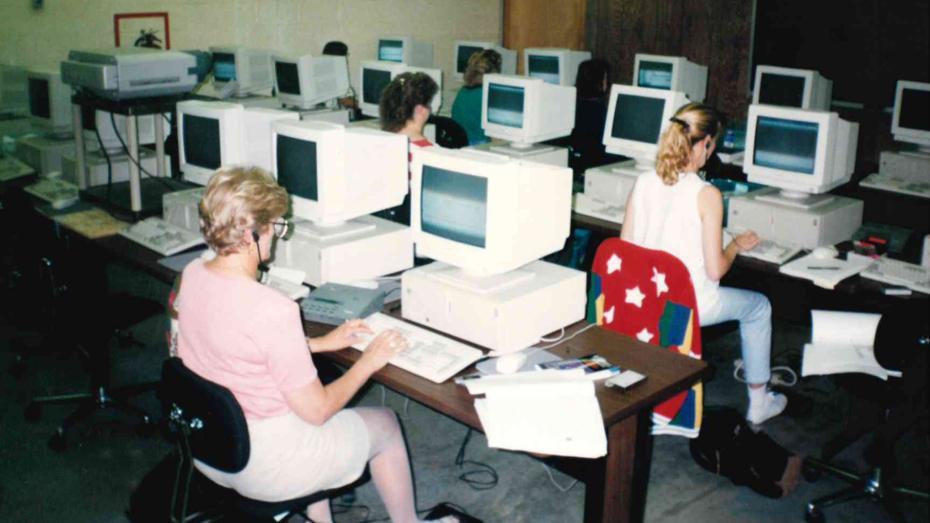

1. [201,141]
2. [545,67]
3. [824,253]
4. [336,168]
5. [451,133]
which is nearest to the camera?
[336,168]

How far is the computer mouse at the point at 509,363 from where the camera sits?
2.31m

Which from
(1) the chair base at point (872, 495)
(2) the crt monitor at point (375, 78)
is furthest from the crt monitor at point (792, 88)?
(1) the chair base at point (872, 495)

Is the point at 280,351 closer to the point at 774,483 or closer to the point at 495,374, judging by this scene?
the point at 495,374

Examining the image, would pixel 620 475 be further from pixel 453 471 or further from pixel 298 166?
pixel 298 166

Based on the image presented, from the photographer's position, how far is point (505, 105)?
16.2 ft

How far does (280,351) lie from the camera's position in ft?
6.52

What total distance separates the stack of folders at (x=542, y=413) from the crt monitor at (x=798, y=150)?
6.28 feet

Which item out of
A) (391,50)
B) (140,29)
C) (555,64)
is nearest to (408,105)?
(140,29)

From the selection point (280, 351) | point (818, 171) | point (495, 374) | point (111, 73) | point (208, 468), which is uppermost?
point (111, 73)

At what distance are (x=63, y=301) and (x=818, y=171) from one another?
310 cm

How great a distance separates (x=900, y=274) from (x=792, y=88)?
3.19m

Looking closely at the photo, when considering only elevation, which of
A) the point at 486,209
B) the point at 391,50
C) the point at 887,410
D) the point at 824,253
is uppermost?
the point at 391,50

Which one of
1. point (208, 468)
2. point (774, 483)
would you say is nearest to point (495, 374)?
point (208, 468)

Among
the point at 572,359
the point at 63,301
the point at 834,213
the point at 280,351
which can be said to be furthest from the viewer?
the point at 834,213
